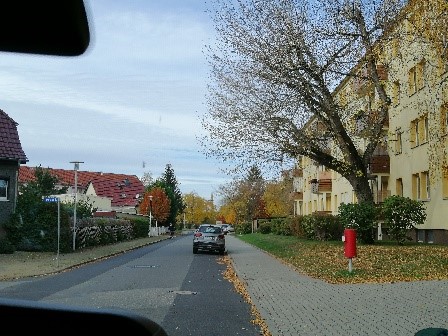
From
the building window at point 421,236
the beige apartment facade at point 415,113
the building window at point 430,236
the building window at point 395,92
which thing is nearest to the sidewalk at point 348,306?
the beige apartment facade at point 415,113

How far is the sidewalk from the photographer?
936 cm

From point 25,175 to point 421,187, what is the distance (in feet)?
74.0

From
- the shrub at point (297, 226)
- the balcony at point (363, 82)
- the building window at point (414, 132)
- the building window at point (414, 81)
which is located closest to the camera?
the balcony at point (363, 82)

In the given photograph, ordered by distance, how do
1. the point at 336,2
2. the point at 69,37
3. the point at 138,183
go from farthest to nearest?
1. the point at 138,183
2. the point at 336,2
3. the point at 69,37

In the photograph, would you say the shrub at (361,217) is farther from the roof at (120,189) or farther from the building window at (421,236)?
the roof at (120,189)

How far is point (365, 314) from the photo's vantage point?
10.6 meters

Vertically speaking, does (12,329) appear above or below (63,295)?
above

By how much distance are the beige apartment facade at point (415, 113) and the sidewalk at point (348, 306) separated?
18.1 ft

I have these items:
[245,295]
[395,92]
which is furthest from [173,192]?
[245,295]

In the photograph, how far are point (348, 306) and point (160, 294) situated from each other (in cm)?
431

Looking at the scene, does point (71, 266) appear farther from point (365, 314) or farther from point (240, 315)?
point (365, 314)

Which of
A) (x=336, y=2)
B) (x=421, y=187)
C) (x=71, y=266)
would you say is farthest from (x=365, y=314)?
(x=421, y=187)

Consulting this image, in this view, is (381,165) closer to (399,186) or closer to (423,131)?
(399,186)

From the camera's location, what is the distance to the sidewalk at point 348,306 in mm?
9359
